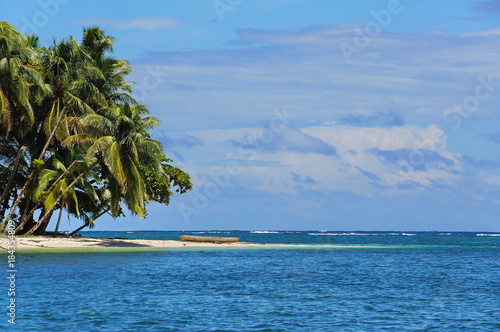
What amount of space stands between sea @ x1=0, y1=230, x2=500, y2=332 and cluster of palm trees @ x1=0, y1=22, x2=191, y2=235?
20.4 feet

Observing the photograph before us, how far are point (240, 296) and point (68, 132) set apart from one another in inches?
1008

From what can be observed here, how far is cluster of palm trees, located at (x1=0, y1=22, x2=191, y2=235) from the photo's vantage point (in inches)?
1708

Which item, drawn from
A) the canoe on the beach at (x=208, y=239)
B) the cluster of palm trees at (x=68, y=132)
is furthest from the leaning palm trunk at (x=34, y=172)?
the canoe on the beach at (x=208, y=239)

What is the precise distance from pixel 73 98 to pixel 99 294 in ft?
81.8

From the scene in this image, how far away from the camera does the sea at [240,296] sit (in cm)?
1955

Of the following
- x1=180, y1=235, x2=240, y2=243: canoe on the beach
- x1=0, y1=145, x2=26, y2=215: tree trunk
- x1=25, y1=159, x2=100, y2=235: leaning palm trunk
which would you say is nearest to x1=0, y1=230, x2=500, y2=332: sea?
x1=25, y1=159, x2=100, y2=235: leaning palm trunk

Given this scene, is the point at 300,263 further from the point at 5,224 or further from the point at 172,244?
the point at 5,224

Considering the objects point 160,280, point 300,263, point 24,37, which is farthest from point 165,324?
point 24,37

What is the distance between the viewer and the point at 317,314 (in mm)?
21438

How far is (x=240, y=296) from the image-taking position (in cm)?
2566

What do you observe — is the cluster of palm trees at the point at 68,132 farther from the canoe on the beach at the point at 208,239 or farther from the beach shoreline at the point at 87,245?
the canoe on the beach at the point at 208,239

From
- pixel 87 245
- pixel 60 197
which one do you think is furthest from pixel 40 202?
pixel 87 245

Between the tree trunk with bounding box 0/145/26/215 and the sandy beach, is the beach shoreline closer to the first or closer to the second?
the sandy beach

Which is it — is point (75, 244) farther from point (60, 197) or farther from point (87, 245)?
point (60, 197)
